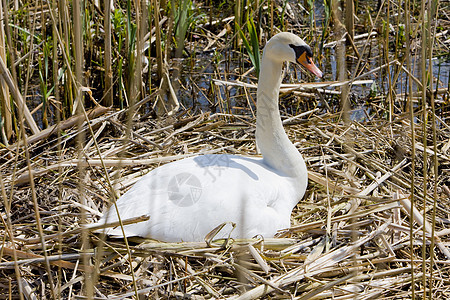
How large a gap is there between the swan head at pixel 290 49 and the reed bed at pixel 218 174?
30cm

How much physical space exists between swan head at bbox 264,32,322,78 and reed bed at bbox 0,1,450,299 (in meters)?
0.30

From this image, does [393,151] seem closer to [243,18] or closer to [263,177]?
[263,177]

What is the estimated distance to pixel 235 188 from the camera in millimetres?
3330

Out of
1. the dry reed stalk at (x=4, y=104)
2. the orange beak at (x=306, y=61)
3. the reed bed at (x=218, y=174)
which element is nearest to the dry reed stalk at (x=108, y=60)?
the reed bed at (x=218, y=174)

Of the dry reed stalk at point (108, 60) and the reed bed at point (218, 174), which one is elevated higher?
the dry reed stalk at point (108, 60)

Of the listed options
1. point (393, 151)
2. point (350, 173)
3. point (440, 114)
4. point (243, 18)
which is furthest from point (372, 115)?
point (243, 18)

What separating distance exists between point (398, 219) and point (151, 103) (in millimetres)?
2607

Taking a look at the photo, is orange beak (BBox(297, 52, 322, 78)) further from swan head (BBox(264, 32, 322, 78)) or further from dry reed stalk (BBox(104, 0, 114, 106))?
dry reed stalk (BBox(104, 0, 114, 106))

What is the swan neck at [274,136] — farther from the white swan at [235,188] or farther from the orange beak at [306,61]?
the orange beak at [306,61]

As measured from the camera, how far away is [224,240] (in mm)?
3240

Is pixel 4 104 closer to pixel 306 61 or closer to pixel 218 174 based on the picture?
pixel 218 174

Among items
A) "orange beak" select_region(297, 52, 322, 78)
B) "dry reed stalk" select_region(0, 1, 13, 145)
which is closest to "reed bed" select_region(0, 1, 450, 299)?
"dry reed stalk" select_region(0, 1, 13, 145)

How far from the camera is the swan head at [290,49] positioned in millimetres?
3547

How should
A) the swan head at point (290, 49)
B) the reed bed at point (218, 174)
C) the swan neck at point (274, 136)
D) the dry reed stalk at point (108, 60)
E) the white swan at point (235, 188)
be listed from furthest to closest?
the dry reed stalk at point (108, 60)
the swan neck at point (274, 136)
the swan head at point (290, 49)
the white swan at point (235, 188)
the reed bed at point (218, 174)
